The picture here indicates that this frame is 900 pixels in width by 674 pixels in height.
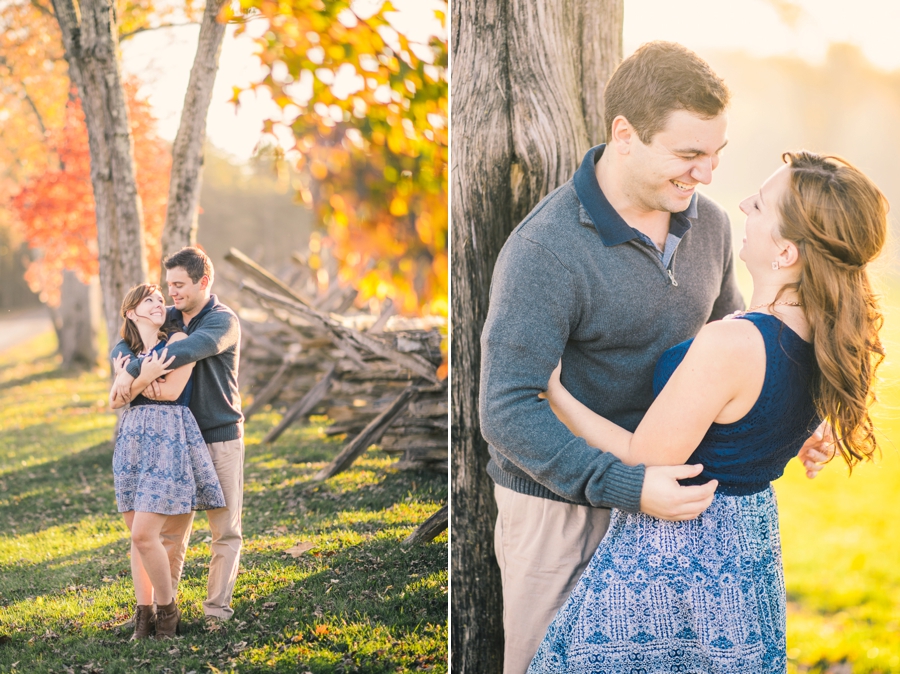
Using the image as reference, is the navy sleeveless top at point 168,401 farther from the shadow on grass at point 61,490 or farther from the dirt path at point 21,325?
the dirt path at point 21,325

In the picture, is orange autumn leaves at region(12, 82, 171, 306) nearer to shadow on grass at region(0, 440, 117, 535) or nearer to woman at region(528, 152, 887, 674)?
shadow on grass at region(0, 440, 117, 535)

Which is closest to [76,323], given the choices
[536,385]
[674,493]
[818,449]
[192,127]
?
[192,127]

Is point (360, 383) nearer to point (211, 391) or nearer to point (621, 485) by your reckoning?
point (211, 391)

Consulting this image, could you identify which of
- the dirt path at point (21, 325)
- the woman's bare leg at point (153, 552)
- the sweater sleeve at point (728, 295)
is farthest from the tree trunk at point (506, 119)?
the dirt path at point (21, 325)

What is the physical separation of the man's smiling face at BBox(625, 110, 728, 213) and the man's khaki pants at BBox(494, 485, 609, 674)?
0.88 m

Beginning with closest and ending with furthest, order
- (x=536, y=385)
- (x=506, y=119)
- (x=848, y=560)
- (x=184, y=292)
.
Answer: (x=536, y=385), (x=184, y=292), (x=506, y=119), (x=848, y=560)

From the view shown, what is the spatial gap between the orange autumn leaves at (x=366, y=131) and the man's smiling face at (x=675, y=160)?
0.85 m

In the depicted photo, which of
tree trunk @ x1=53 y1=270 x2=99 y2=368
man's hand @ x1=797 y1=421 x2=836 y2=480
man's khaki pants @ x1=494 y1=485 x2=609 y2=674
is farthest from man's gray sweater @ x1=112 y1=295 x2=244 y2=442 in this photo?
man's hand @ x1=797 y1=421 x2=836 y2=480

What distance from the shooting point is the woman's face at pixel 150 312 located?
6.82 ft

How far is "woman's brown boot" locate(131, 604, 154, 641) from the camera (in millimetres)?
2053

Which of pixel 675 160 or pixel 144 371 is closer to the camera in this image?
pixel 675 160

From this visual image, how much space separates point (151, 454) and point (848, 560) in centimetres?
498

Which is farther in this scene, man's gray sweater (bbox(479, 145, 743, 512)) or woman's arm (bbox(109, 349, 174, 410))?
woman's arm (bbox(109, 349, 174, 410))

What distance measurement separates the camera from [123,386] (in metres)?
2.07
